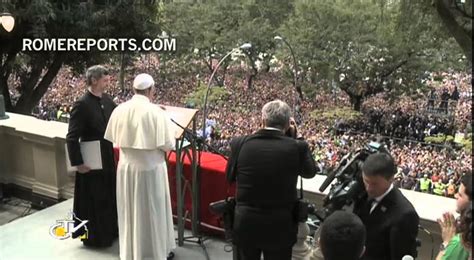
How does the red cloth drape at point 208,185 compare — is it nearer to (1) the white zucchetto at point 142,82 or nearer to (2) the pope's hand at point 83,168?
(2) the pope's hand at point 83,168

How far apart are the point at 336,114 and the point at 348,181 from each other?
988cm

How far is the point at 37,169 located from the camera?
419 centimetres

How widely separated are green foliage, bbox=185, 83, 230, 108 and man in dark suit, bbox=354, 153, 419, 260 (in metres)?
7.96

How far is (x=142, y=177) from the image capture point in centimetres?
277

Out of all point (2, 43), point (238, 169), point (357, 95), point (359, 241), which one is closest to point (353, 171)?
point (238, 169)

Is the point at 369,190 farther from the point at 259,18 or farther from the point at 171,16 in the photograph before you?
the point at 259,18

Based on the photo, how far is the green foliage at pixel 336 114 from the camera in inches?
456

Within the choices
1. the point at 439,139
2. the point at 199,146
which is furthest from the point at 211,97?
the point at 199,146

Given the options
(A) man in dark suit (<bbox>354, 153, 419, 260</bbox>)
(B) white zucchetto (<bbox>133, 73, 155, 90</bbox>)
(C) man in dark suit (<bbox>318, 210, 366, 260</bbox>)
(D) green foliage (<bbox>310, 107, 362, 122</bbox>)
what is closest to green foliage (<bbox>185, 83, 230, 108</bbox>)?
(D) green foliage (<bbox>310, 107, 362, 122</bbox>)

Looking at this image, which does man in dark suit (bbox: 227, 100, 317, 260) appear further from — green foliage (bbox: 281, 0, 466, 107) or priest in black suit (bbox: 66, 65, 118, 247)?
green foliage (bbox: 281, 0, 466, 107)

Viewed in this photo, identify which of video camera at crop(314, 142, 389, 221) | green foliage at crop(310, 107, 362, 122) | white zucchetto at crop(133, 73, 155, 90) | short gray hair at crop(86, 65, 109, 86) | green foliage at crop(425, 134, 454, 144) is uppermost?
short gray hair at crop(86, 65, 109, 86)

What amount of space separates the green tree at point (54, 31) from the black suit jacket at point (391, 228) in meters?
5.34

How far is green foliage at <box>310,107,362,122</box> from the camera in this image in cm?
1159

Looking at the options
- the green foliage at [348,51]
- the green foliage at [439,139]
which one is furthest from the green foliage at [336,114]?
the green foliage at [439,139]
